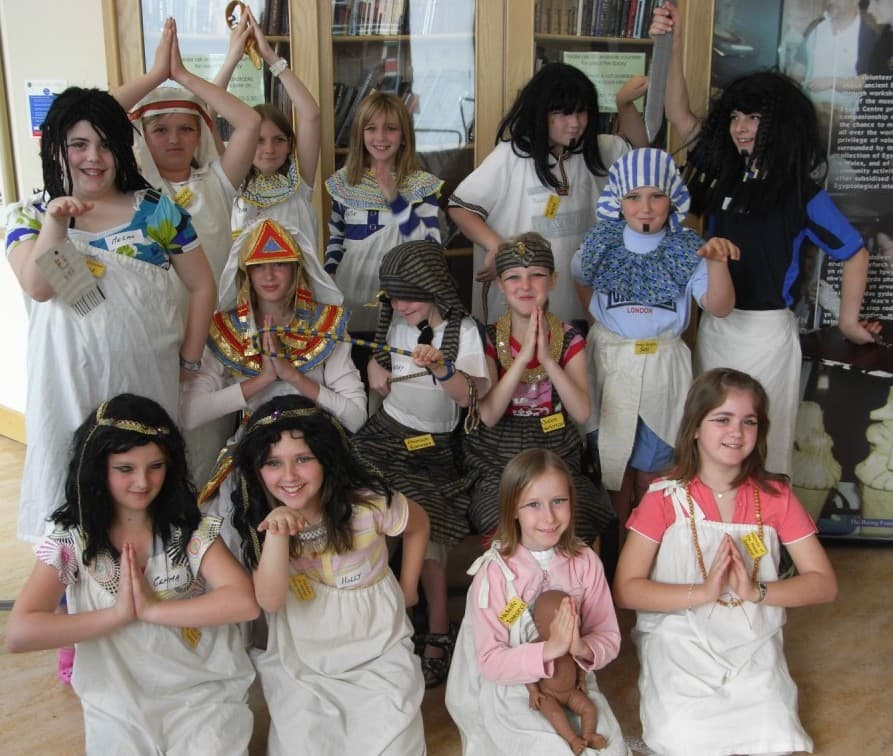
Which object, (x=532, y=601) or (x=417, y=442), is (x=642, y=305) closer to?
(x=417, y=442)

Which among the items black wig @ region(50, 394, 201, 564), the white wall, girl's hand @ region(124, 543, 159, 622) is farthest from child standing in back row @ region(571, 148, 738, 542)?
the white wall

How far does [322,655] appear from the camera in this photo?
214 cm

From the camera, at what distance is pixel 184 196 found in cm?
268

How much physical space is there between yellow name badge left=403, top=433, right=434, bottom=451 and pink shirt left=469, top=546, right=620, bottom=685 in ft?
1.69

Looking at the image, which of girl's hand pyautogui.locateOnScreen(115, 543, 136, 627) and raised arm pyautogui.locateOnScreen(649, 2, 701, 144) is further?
raised arm pyautogui.locateOnScreen(649, 2, 701, 144)

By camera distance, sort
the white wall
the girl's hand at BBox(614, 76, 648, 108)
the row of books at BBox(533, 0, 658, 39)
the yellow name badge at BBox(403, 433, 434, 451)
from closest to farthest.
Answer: the yellow name badge at BBox(403, 433, 434, 451)
the girl's hand at BBox(614, 76, 648, 108)
the row of books at BBox(533, 0, 658, 39)
the white wall

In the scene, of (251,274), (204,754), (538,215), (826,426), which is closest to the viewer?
(204,754)

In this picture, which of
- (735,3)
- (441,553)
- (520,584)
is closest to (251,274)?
(441,553)

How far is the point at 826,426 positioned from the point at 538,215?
1.28m

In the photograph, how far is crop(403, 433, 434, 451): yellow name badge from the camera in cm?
256

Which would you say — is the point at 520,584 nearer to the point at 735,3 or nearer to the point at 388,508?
the point at 388,508

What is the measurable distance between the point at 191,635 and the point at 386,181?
154cm

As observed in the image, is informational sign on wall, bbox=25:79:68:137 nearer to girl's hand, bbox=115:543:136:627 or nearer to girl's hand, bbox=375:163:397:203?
girl's hand, bbox=375:163:397:203

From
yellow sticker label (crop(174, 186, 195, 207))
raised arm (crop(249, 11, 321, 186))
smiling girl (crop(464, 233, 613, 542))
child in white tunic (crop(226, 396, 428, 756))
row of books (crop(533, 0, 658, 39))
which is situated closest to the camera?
child in white tunic (crop(226, 396, 428, 756))
